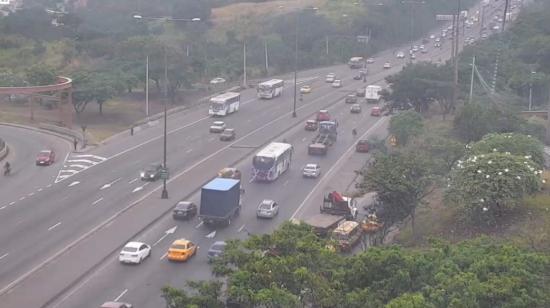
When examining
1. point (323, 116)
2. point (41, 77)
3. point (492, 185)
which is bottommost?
point (323, 116)

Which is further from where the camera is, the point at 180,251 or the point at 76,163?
the point at 76,163

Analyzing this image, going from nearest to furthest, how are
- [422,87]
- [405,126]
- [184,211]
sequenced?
[184,211]
[405,126]
[422,87]

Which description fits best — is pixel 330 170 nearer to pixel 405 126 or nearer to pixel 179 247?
pixel 405 126

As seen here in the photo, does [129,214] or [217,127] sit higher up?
[217,127]

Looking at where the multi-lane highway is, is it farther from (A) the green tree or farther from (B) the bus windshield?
(A) the green tree

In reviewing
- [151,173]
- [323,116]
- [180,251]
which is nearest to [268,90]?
[323,116]

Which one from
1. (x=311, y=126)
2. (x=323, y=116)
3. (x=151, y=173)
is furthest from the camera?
(x=323, y=116)

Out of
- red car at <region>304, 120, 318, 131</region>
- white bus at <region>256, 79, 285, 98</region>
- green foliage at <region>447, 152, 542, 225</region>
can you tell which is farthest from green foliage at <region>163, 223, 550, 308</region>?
white bus at <region>256, 79, 285, 98</region>
